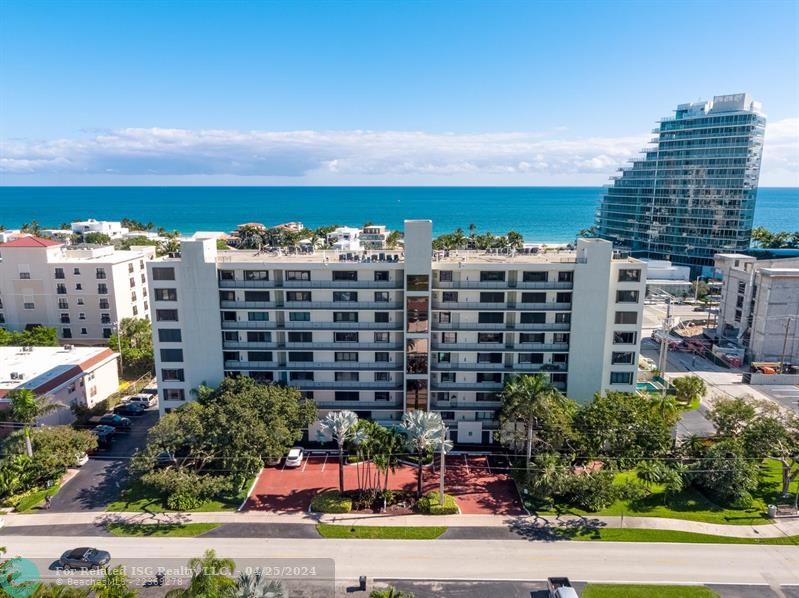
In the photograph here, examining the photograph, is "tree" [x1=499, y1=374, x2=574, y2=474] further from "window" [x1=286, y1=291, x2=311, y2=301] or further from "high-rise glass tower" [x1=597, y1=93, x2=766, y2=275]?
"high-rise glass tower" [x1=597, y1=93, x2=766, y2=275]

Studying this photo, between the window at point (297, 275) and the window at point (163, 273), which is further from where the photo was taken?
the window at point (297, 275)

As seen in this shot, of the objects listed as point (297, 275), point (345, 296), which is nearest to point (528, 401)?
point (345, 296)

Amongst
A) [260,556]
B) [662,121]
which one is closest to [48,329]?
[260,556]

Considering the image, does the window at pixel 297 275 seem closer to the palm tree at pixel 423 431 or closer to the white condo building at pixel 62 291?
the palm tree at pixel 423 431

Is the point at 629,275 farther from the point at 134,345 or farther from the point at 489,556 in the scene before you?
the point at 134,345

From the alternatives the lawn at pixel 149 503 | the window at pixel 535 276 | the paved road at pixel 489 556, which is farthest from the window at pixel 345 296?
the paved road at pixel 489 556
